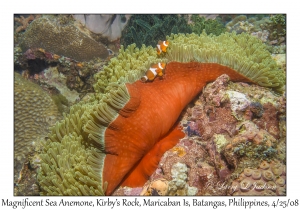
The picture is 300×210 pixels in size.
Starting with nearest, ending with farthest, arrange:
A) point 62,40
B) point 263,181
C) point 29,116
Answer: point 263,181 → point 29,116 → point 62,40

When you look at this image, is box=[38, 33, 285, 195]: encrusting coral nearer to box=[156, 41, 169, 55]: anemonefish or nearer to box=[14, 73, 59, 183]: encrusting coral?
box=[156, 41, 169, 55]: anemonefish

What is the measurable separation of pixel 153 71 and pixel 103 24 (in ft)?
12.0

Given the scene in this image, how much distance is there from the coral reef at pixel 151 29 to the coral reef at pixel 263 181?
2.29 meters

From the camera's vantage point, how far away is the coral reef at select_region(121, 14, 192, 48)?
3618 millimetres

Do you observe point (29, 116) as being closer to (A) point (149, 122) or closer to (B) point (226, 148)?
(A) point (149, 122)

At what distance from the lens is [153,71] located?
2.48 m

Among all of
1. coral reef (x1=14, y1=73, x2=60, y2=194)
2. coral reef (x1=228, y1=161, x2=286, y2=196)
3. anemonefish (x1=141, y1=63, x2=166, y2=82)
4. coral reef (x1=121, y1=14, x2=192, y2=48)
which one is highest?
coral reef (x1=121, y1=14, x2=192, y2=48)

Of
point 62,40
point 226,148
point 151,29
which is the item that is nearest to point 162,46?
point 151,29

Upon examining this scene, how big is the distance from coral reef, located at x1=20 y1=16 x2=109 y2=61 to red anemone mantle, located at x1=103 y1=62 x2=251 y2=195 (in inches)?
114

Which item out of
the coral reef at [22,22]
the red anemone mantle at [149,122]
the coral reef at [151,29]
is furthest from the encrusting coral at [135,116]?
the coral reef at [22,22]

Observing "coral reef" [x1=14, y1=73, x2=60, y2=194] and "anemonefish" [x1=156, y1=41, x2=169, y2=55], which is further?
"coral reef" [x1=14, y1=73, x2=60, y2=194]

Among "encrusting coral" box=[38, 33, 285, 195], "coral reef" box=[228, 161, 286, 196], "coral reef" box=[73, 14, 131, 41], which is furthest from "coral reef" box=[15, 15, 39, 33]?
"coral reef" box=[228, 161, 286, 196]
